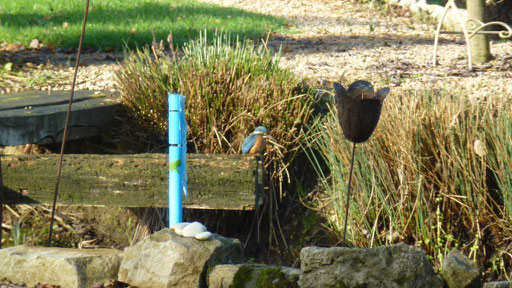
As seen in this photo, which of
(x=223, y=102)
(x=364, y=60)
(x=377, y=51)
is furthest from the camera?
(x=377, y=51)

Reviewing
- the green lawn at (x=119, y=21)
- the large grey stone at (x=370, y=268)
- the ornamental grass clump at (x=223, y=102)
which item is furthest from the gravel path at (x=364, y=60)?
the large grey stone at (x=370, y=268)

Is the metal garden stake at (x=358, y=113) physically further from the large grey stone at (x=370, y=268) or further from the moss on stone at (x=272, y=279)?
the moss on stone at (x=272, y=279)

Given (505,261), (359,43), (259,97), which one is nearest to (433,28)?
(359,43)

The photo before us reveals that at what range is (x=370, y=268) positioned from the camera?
267 cm

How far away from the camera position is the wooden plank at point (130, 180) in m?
3.74

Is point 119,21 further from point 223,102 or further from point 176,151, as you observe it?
point 176,151

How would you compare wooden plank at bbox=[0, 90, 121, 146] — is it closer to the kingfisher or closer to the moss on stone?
the kingfisher

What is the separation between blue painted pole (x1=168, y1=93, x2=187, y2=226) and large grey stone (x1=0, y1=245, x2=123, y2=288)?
41 centimetres

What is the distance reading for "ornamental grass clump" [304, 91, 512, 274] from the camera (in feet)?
11.8

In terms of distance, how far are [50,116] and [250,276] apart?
1.95 metres

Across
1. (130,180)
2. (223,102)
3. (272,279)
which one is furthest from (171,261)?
(223,102)

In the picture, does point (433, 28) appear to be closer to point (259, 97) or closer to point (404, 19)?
point (404, 19)

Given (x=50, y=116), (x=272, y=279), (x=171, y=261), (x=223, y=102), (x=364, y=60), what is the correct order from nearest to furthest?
(x=272, y=279) < (x=171, y=261) < (x=50, y=116) < (x=223, y=102) < (x=364, y=60)

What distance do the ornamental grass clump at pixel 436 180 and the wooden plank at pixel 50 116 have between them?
5.32 ft
